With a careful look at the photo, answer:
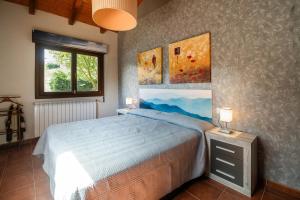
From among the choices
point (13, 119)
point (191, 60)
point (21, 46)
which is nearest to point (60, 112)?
point (13, 119)

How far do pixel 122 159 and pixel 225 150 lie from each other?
1.27 meters

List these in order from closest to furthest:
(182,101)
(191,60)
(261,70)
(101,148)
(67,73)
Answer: (101,148), (261,70), (191,60), (182,101), (67,73)

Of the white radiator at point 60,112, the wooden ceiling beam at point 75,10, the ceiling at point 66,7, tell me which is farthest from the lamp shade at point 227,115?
the wooden ceiling beam at point 75,10

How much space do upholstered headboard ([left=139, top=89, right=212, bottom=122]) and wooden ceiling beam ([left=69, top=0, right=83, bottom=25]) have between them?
2.28m

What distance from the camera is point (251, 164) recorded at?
5.49 feet

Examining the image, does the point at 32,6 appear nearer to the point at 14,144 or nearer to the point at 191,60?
the point at 14,144

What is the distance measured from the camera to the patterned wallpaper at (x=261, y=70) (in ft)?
5.53

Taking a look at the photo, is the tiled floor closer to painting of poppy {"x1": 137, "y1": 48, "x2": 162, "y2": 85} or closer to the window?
the window

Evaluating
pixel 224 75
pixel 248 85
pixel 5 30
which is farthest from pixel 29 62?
pixel 248 85

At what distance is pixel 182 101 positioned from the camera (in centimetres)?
276

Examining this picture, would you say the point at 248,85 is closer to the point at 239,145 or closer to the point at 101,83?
the point at 239,145

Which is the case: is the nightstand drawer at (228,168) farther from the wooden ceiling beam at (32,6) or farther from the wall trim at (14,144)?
the wooden ceiling beam at (32,6)

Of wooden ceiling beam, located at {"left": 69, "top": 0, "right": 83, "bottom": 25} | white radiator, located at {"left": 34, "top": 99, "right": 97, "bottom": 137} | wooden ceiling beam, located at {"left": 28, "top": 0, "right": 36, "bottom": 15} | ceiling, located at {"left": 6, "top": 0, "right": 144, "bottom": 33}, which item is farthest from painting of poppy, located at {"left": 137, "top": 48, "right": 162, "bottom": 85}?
wooden ceiling beam, located at {"left": 28, "top": 0, "right": 36, "bottom": 15}

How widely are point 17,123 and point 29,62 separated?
1234 mm
